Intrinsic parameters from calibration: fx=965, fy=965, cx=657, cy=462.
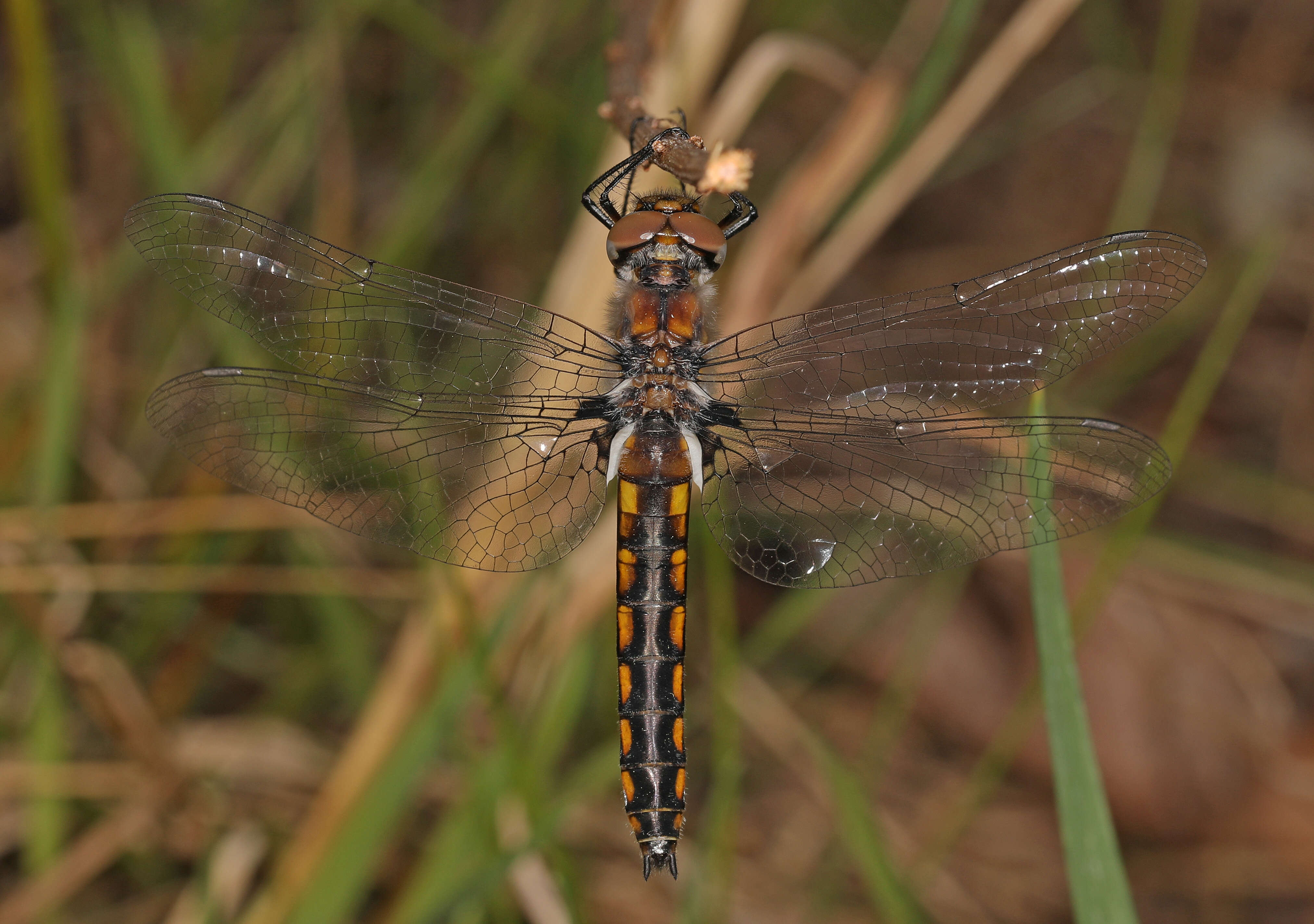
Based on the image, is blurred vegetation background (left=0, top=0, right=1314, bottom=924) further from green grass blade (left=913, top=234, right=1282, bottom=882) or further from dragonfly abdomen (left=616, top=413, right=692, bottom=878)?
dragonfly abdomen (left=616, top=413, right=692, bottom=878)

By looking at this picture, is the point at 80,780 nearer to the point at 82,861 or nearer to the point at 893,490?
the point at 82,861

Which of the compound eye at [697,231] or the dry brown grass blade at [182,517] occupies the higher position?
the dry brown grass blade at [182,517]

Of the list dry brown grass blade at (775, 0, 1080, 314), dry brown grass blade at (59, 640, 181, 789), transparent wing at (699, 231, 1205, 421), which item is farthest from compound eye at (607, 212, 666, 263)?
dry brown grass blade at (59, 640, 181, 789)

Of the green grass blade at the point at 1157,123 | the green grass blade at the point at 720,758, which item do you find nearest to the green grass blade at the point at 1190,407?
the green grass blade at the point at 1157,123

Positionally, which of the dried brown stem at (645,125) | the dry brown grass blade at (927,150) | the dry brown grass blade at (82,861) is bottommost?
the dry brown grass blade at (82,861)

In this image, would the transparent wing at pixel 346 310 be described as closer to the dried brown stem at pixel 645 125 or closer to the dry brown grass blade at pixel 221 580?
the dried brown stem at pixel 645 125

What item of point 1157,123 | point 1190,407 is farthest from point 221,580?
point 1157,123
